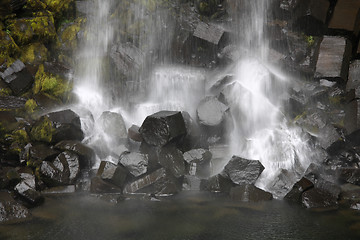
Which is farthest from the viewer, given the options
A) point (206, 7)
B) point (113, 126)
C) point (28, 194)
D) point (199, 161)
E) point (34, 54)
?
point (206, 7)

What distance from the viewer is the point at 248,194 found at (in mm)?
7055

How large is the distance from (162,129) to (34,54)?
548 centimetres

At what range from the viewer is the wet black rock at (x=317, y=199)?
22.4 feet

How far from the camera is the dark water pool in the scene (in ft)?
17.4

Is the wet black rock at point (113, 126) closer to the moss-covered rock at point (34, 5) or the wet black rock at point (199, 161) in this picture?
the wet black rock at point (199, 161)

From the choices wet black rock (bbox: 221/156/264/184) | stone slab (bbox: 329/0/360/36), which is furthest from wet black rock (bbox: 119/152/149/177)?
stone slab (bbox: 329/0/360/36)

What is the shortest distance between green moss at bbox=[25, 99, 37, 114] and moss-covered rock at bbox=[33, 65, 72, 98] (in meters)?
0.66

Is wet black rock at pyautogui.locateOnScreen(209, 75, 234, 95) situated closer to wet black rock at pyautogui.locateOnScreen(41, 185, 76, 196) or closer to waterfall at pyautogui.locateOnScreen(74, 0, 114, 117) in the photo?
waterfall at pyautogui.locateOnScreen(74, 0, 114, 117)

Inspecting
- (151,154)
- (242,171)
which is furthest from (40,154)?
(242,171)

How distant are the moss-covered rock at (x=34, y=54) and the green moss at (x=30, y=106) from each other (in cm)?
201

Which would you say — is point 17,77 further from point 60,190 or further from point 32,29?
point 60,190

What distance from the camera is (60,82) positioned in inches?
398

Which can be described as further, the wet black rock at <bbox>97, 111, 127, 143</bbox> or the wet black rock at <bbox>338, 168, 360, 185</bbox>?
the wet black rock at <bbox>97, 111, 127, 143</bbox>

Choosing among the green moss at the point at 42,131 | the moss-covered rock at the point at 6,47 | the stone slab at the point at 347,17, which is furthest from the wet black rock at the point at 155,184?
the stone slab at the point at 347,17
